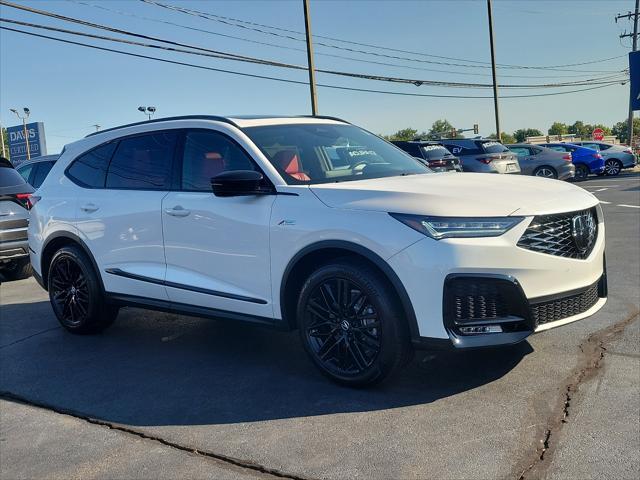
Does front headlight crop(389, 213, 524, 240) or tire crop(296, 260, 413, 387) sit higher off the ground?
front headlight crop(389, 213, 524, 240)

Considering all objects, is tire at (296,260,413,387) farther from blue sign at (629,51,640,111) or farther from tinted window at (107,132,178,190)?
blue sign at (629,51,640,111)

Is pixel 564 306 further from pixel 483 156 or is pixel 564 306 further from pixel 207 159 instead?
pixel 483 156

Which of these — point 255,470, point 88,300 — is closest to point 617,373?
point 255,470

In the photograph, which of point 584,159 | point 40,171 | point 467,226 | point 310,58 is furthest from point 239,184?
point 584,159

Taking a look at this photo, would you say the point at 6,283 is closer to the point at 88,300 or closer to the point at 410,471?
the point at 88,300

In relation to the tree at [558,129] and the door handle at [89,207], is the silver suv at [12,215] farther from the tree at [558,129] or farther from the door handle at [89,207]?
the tree at [558,129]

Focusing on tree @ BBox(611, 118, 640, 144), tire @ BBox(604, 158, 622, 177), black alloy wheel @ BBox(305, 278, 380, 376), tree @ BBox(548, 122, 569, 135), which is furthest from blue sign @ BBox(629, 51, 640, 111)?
tree @ BBox(548, 122, 569, 135)

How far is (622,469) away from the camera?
9.54ft

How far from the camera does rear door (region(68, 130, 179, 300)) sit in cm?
499

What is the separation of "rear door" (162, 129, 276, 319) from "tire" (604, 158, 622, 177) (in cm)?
2540

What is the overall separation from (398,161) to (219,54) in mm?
20112

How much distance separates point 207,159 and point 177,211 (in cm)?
45

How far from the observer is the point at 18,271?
953 centimetres

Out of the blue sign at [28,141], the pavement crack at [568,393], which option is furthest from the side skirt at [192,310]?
the blue sign at [28,141]
